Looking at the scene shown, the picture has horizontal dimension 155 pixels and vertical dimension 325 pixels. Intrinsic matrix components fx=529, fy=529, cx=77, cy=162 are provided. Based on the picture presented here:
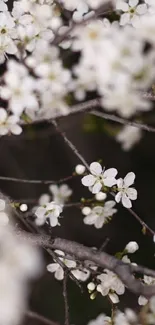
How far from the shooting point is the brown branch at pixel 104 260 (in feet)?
3.49

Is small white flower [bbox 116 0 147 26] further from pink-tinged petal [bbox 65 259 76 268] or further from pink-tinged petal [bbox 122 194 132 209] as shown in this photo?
pink-tinged petal [bbox 65 259 76 268]

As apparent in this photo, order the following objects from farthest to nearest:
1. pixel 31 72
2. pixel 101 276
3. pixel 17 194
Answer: pixel 17 194, pixel 101 276, pixel 31 72

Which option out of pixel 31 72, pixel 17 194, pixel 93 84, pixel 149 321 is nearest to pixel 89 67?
pixel 93 84

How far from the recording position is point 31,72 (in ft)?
3.50

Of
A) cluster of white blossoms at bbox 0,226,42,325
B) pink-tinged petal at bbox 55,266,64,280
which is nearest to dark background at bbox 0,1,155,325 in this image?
pink-tinged petal at bbox 55,266,64,280

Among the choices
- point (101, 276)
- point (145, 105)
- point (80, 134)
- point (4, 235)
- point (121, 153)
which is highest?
point (145, 105)

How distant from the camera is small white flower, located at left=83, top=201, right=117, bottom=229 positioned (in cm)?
138

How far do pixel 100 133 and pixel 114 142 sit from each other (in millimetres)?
80

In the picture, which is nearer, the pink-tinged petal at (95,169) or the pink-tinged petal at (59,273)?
the pink-tinged petal at (95,169)

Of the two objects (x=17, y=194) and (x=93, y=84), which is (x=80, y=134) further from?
(x=93, y=84)

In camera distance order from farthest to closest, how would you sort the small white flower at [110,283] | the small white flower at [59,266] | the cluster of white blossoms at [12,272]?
the small white flower at [59,266] → the small white flower at [110,283] → the cluster of white blossoms at [12,272]

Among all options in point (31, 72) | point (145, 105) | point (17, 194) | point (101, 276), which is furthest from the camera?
point (17, 194)

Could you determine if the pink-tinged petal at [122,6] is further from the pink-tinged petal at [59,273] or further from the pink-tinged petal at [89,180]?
the pink-tinged petal at [59,273]

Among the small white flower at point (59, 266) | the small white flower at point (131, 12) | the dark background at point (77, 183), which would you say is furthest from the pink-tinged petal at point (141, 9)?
the dark background at point (77, 183)
